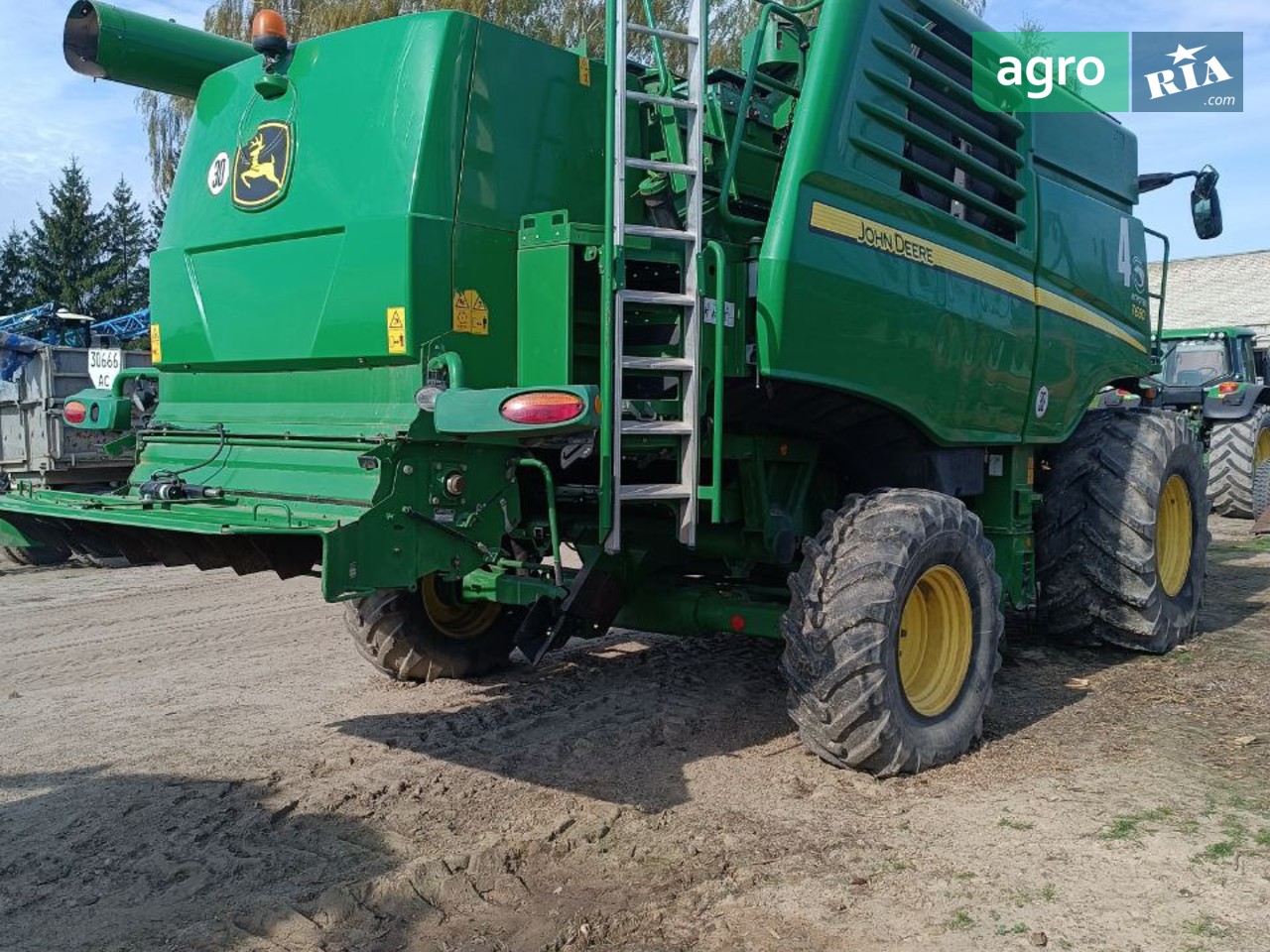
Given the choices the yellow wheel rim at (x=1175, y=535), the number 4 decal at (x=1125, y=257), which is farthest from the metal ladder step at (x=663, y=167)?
the yellow wheel rim at (x=1175, y=535)

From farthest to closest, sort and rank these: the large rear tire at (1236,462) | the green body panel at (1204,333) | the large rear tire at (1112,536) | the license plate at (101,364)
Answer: the green body panel at (1204,333)
the license plate at (101,364)
the large rear tire at (1236,462)
the large rear tire at (1112,536)

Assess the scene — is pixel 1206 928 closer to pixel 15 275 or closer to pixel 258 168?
pixel 258 168

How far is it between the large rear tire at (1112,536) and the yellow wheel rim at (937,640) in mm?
1733

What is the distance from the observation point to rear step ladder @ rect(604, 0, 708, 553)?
4039 mm

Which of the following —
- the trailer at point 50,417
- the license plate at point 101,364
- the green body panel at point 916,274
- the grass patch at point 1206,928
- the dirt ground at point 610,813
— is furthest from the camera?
the license plate at point 101,364

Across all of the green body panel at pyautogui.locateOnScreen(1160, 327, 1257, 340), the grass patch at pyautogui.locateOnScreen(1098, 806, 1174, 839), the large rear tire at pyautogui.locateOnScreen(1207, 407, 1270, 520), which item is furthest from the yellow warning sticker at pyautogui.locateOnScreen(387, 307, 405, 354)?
the green body panel at pyautogui.locateOnScreen(1160, 327, 1257, 340)

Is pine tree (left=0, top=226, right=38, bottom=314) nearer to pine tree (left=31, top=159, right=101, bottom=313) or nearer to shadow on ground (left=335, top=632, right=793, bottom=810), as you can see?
pine tree (left=31, top=159, right=101, bottom=313)

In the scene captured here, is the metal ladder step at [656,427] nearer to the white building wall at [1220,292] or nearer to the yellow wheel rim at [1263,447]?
the yellow wheel rim at [1263,447]

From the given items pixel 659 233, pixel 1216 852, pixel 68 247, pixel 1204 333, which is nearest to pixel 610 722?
pixel 659 233

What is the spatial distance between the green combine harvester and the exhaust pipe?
2 cm

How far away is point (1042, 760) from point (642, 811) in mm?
1809

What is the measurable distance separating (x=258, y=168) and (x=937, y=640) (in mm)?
3544

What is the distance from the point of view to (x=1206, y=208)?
7414 mm

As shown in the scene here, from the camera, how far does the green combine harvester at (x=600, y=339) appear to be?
409 centimetres
